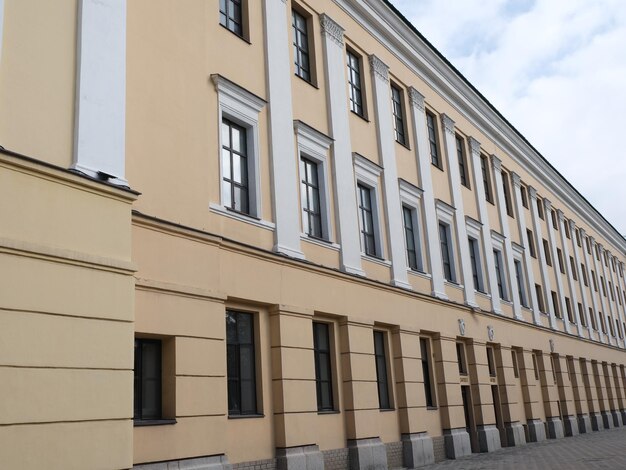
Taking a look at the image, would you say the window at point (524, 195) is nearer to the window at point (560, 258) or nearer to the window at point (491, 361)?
the window at point (560, 258)

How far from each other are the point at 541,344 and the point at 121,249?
892 inches

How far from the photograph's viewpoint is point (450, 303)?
64.7 feet

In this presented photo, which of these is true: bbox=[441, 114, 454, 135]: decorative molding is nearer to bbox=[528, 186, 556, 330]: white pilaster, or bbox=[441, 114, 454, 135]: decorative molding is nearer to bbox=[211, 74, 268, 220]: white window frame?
bbox=[528, 186, 556, 330]: white pilaster

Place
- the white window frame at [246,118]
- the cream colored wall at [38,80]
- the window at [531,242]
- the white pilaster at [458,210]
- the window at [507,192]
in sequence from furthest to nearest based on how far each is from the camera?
the window at [531,242] → the window at [507,192] → the white pilaster at [458,210] → the white window frame at [246,118] → the cream colored wall at [38,80]

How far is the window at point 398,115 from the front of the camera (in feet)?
65.1

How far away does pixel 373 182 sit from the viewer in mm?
17406

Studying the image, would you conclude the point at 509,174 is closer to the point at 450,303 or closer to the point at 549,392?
the point at 549,392

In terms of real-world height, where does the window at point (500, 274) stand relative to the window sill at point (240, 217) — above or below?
above

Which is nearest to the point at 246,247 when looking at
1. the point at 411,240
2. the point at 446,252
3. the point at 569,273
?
the point at 411,240

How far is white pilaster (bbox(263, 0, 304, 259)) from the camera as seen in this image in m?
13.5

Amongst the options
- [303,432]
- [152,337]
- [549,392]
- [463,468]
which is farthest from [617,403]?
[152,337]

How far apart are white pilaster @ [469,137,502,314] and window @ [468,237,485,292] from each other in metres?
0.37

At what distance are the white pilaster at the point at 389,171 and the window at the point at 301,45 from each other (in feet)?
9.55

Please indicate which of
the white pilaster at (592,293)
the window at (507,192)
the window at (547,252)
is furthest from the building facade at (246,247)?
the white pilaster at (592,293)
